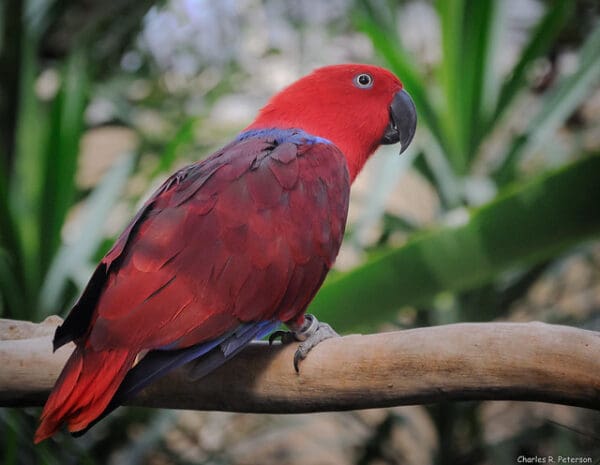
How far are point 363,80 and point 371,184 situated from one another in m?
0.51

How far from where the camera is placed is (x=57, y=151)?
3.92ft

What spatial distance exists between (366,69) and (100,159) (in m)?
1.56

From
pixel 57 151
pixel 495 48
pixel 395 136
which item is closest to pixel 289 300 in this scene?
pixel 395 136

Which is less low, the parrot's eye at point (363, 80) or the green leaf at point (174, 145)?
the parrot's eye at point (363, 80)

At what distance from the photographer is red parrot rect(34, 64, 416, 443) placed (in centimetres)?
60

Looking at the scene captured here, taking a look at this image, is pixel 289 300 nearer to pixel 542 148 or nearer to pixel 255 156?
pixel 255 156

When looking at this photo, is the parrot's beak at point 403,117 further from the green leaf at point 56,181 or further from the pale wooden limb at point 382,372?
the green leaf at point 56,181

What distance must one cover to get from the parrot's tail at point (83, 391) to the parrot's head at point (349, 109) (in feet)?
1.40

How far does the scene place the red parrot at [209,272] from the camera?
1.98 ft

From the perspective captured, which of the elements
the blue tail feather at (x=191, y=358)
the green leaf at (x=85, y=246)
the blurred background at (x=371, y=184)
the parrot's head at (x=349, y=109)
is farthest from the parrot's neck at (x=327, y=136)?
the green leaf at (x=85, y=246)

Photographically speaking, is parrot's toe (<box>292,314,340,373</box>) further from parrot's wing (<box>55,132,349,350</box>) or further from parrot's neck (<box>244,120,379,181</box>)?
parrot's neck (<box>244,120,379,181</box>)

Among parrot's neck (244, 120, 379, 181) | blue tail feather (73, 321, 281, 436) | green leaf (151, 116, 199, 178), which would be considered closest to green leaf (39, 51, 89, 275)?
green leaf (151, 116, 199, 178)

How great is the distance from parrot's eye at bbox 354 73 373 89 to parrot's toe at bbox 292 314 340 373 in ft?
1.19

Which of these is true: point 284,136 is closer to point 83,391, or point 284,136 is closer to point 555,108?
point 83,391
